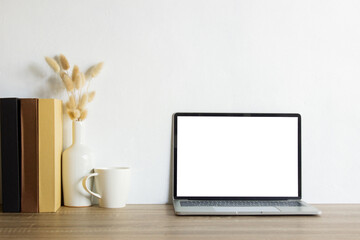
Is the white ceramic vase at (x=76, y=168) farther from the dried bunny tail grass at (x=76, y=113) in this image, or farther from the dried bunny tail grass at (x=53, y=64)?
the dried bunny tail grass at (x=53, y=64)

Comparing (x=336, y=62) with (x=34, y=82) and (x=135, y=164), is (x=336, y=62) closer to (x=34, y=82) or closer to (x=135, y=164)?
(x=135, y=164)

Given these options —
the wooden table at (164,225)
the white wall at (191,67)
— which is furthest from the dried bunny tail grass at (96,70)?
the wooden table at (164,225)

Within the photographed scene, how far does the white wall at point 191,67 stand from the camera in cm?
127

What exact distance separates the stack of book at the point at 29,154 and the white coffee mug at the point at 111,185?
11 cm

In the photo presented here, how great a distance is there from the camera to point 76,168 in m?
1.21

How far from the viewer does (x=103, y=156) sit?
50.2 inches

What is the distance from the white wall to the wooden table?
0.18m

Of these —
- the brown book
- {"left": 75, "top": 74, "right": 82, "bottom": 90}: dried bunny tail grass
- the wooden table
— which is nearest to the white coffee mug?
the wooden table

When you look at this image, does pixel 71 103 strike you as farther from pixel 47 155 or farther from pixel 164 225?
pixel 164 225

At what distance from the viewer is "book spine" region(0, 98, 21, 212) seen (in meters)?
1.13

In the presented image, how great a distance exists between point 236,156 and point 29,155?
2.00 ft

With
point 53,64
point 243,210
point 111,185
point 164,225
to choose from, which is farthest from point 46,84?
point 243,210

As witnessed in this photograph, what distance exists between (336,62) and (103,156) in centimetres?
80

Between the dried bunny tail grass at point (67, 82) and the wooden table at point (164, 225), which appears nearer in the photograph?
the wooden table at point (164, 225)
